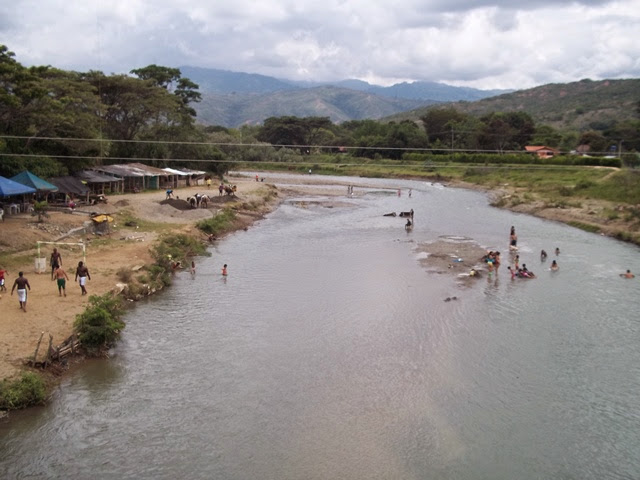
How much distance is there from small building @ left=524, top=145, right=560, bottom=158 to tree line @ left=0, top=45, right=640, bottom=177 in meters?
2.83

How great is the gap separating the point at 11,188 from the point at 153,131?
3432cm

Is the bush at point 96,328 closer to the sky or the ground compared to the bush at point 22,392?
closer to the sky

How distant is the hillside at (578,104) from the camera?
13738cm

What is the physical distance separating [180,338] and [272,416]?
21.4ft

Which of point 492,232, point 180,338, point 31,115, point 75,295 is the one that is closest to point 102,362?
point 180,338

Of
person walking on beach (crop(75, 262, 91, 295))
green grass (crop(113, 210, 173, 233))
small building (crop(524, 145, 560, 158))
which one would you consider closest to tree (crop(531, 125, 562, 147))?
small building (crop(524, 145, 560, 158))

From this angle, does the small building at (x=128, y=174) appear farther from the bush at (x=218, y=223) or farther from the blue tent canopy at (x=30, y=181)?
the blue tent canopy at (x=30, y=181)

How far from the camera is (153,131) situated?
211 feet

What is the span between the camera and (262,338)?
2191 centimetres

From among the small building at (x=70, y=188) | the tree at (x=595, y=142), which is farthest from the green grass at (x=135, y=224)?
the tree at (x=595, y=142)

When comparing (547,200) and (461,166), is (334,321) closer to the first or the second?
(547,200)

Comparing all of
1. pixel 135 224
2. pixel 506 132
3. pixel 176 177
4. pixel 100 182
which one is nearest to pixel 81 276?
pixel 135 224

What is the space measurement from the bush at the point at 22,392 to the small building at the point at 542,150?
81.2 meters

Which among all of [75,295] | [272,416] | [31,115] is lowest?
[272,416]
